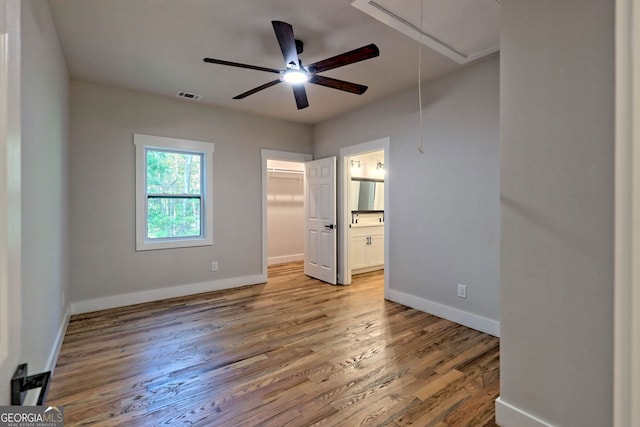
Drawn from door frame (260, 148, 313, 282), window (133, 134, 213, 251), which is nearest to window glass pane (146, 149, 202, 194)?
window (133, 134, 213, 251)

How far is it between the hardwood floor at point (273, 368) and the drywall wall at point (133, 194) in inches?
18.0

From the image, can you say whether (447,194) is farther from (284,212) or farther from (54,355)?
(284,212)

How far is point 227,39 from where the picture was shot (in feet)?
8.66

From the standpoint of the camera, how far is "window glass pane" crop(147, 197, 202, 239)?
409 centimetres

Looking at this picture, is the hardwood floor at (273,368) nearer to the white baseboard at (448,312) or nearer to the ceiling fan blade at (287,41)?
the white baseboard at (448,312)

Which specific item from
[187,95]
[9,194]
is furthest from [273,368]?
[187,95]

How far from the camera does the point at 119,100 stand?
371 centimetres

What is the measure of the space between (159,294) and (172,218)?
1029 mm

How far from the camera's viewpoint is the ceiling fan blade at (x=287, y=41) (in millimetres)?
2070

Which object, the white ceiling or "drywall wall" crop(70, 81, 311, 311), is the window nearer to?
"drywall wall" crop(70, 81, 311, 311)

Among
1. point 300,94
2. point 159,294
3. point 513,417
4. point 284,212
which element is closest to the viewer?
point 513,417

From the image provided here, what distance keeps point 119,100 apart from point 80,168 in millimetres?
943
